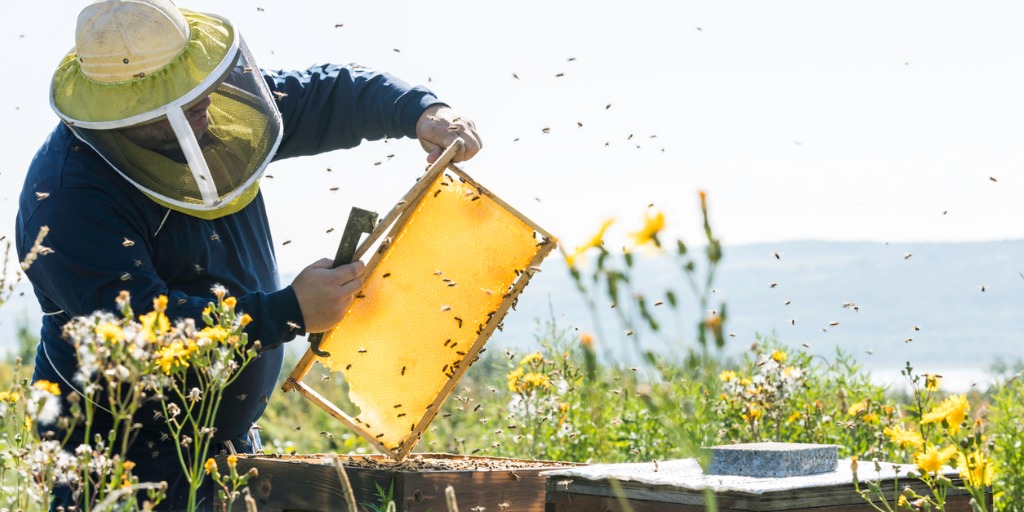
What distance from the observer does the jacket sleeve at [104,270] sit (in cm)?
284

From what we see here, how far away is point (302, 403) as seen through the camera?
12.0 meters

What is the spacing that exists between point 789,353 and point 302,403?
794cm

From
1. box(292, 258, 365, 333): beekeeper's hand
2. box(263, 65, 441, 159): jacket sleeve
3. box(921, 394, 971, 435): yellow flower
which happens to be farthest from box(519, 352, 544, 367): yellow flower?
box(921, 394, 971, 435): yellow flower

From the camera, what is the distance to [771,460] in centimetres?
236

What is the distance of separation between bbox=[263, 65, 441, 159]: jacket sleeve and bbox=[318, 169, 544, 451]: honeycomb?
782mm

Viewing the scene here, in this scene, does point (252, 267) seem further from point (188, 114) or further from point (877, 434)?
point (877, 434)

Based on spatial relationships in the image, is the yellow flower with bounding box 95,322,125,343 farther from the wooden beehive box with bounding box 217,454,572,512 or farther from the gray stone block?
the gray stone block

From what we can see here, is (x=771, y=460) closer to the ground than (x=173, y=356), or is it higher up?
closer to the ground

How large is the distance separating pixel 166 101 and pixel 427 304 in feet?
3.35

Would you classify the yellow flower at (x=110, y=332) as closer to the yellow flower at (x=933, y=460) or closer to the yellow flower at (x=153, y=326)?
the yellow flower at (x=153, y=326)

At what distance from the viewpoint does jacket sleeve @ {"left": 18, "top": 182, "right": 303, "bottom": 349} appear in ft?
9.31

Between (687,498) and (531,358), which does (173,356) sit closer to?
(687,498)

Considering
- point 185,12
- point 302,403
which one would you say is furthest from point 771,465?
point 302,403

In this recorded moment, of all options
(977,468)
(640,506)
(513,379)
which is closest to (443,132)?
(640,506)
